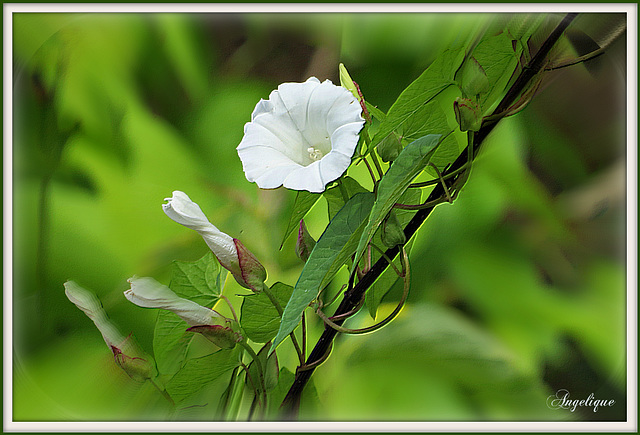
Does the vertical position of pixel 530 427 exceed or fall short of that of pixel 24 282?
it falls short

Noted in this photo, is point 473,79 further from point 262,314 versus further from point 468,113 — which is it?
point 262,314

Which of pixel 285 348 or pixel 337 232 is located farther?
pixel 285 348

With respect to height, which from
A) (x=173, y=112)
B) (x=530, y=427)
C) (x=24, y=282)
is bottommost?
(x=530, y=427)

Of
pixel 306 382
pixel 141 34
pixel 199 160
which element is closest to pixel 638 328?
pixel 306 382

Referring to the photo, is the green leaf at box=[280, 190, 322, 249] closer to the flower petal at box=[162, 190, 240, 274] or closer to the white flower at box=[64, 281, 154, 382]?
the flower petal at box=[162, 190, 240, 274]

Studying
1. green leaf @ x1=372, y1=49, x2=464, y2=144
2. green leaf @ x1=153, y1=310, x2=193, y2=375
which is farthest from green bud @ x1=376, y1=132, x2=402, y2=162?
green leaf @ x1=153, y1=310, x2=193, y2=375

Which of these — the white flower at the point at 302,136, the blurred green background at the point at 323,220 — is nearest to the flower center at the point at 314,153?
the white flower at the point at 302,136

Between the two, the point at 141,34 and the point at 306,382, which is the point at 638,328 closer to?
the point at 306,382

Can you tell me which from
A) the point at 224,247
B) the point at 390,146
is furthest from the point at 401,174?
the point at 224,247
